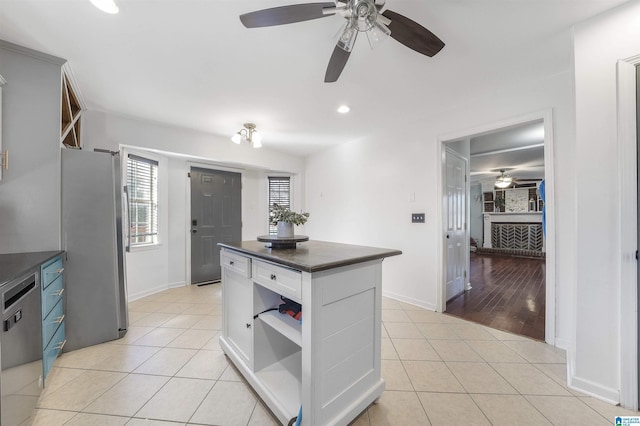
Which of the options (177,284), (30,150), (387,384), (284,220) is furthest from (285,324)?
(177,284)

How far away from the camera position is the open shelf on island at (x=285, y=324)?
1.33m

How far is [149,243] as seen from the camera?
11.7 feet

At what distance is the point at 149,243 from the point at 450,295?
441 cm

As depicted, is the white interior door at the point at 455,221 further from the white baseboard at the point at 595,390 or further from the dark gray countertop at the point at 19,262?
the dark gray countertop at the point at 19,262

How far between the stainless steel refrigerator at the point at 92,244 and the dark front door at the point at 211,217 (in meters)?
1.79

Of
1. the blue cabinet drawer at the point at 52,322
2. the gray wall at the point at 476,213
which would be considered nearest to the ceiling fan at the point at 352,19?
the blue cabinet drawer at the point at 52,322

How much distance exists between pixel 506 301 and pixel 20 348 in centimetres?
456

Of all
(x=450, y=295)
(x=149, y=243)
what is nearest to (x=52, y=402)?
(x=149, y=243)

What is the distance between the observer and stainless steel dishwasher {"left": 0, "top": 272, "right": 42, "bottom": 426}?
1.10m

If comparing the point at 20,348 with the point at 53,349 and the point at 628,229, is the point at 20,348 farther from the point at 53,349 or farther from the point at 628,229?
the point at 628,229

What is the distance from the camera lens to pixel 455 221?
11.1ft

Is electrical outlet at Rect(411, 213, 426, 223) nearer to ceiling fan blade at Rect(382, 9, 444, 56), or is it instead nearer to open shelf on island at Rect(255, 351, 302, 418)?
ceiling fan blade at Rect(382, 9, 444, 56)

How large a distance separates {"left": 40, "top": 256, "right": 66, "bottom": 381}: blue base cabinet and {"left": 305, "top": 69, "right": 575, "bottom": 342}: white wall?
10.8 feet

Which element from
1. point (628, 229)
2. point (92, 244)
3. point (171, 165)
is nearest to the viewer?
point (628, 229)
